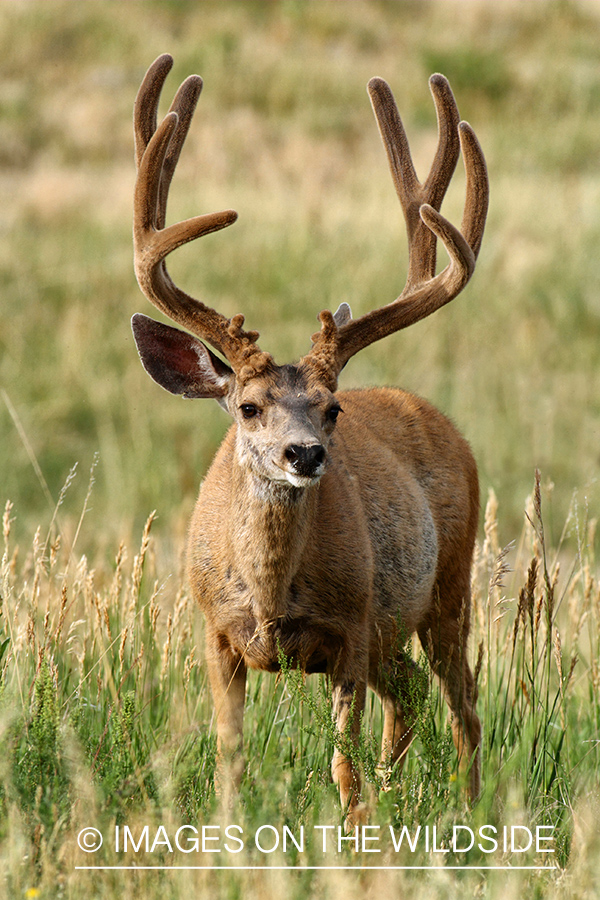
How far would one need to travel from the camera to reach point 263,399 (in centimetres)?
453

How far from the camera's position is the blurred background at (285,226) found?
13.0 metres

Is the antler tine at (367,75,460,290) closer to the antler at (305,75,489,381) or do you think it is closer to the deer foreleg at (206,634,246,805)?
the antler at (305,75,489,381)

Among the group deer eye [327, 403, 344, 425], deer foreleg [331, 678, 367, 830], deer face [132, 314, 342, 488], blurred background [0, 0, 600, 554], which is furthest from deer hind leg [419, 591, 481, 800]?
deer face [132, 314, 342, 488]

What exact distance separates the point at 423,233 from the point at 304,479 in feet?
5.17

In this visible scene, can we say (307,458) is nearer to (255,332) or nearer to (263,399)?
(263,399)

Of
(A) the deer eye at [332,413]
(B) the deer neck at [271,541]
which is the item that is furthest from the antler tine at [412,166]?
(B) the deer neck at [271,541]

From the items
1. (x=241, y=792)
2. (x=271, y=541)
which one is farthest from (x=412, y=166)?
(x=241, y=792)

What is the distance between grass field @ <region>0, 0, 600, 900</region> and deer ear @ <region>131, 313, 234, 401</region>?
2.44 ft

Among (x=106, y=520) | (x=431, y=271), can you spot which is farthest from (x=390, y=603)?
(x=106, y=520)

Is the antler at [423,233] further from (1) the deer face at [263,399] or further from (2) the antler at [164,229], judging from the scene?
(2) the antler at [164,229]

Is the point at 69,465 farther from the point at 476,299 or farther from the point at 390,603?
the point at 390,603

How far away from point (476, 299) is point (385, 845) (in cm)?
1311

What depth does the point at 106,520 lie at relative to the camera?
1156 centimetres

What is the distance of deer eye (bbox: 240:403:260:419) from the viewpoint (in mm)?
4555
